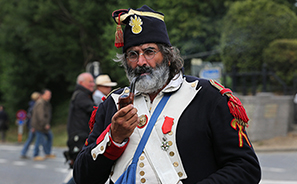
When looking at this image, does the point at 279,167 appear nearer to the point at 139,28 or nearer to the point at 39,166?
the point at 39,166

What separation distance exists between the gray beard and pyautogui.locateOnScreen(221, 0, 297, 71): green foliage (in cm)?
1325

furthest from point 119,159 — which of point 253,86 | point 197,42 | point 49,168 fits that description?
point 197,42

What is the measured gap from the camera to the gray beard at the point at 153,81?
2.31 metres

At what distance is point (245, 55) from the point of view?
15.9 metres

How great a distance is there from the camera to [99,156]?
87.0 inches

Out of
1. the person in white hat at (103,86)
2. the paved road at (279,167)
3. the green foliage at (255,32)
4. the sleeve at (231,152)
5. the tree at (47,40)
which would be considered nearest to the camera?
the sleeve at (231,152)

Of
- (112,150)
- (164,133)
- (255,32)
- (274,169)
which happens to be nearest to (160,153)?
(164,133)

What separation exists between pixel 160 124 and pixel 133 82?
0.93ft

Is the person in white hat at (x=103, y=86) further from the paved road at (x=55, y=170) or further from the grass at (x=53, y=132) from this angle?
the grass at (x=53, y=132)

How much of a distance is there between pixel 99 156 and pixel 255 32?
47.3 ft

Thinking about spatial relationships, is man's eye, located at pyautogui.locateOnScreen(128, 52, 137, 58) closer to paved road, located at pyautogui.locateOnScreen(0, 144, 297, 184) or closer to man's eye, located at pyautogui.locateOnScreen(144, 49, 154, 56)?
man's eye, located at pyautogui.locateOnScreen(144, 49, 154, 56)

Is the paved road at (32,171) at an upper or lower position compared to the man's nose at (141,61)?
lower

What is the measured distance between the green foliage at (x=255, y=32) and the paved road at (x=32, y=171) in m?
8.16

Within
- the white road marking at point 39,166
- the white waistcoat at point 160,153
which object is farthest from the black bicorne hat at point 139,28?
the white road marking at point 39,166
